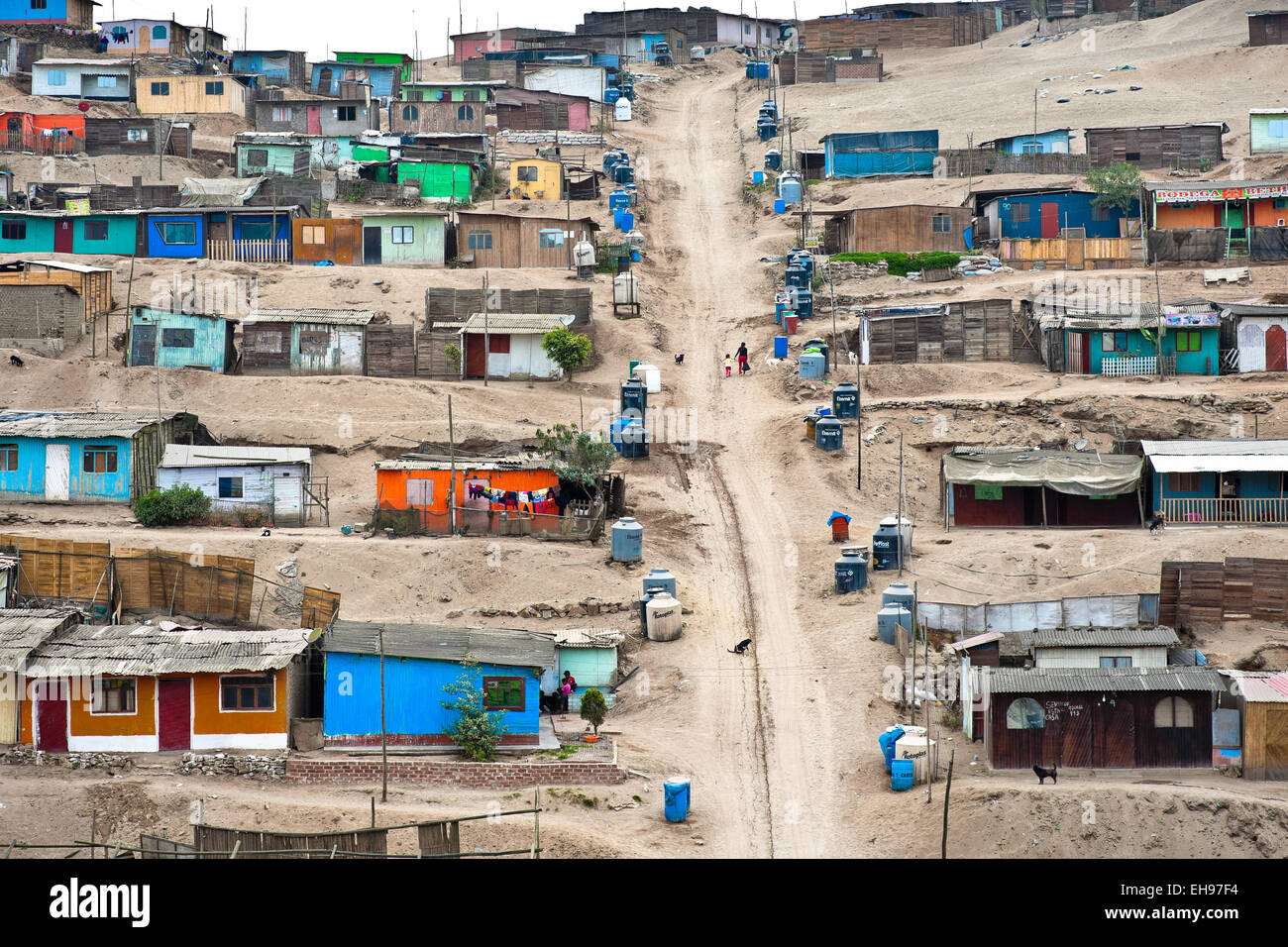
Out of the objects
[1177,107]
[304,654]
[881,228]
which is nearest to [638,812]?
[304,654]

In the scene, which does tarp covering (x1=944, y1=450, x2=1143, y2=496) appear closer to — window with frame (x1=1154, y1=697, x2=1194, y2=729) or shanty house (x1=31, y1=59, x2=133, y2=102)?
window with frame (x1=1154, y1=697, x2=1194, y2=729)

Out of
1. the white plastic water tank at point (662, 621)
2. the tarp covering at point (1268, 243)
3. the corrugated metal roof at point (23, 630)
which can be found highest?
the tarp covering at point (1268, 243)

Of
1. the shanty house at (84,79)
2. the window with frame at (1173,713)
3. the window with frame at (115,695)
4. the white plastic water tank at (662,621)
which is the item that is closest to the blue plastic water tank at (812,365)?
the white plastic water tank at (662,621)

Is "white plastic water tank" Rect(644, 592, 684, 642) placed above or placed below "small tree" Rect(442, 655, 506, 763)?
above
